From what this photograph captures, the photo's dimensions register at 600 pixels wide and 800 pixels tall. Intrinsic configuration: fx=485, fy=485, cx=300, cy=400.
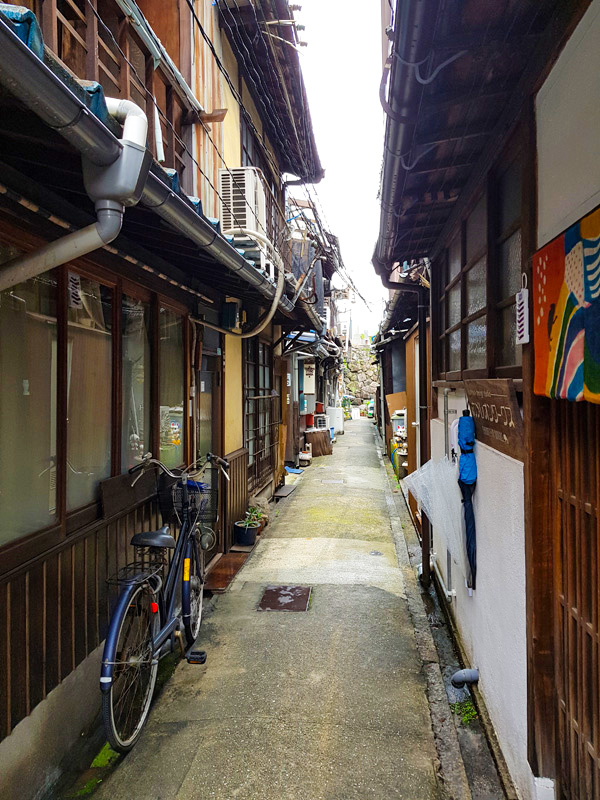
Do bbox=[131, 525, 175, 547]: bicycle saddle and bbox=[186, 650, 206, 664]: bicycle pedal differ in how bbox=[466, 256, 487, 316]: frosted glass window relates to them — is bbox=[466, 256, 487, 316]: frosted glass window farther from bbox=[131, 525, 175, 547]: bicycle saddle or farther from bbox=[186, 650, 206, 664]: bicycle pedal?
bbox=[186, 650, 206, 664]: bicycle pedal

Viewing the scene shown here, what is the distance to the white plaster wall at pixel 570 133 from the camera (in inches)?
76.5

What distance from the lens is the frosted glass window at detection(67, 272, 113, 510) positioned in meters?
3.64

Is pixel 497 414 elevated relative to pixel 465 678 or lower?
elevated

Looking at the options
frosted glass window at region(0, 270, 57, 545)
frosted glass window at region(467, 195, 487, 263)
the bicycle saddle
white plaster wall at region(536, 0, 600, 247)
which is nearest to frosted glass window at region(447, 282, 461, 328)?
frosted glass window at region(467, 195, 487, 263)

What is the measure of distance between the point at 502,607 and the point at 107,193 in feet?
11.6

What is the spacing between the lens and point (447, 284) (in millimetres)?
6125

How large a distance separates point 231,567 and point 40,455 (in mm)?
4399

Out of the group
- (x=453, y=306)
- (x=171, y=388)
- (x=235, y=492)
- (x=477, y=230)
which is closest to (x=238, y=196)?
(x=171, y=388)

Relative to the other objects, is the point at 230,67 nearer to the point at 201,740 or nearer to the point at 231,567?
the point at 231,567

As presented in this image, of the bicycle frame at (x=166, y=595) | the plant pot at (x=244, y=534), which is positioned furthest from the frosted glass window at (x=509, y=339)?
the plant pot at (x=244, y=534)

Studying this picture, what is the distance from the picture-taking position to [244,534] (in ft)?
26.1

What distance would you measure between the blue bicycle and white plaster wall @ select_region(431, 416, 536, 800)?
2.49 meters

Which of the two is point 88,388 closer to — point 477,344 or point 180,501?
point 180,501

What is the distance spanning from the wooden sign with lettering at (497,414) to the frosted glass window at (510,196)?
46.3 inches
